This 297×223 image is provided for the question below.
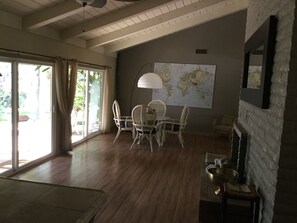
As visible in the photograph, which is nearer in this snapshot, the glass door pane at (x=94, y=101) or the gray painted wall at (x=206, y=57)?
the glass door pane at (x=94, y=101)

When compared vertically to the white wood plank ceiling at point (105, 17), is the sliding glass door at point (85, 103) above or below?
below

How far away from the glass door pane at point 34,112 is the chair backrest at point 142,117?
168 centimetres

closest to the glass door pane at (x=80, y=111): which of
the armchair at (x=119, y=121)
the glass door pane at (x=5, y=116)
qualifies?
the armchair at (x=119, y=121)

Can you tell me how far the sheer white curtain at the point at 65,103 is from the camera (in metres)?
4.93

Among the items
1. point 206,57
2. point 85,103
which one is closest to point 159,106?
point 206,57

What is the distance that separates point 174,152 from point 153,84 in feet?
5.16

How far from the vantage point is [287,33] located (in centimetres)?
175

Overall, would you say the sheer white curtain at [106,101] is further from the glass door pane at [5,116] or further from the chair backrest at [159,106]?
the glass door pane at [5,116]

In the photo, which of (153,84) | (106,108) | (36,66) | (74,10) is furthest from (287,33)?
(106,108)

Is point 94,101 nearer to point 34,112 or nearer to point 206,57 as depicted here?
point 34,112

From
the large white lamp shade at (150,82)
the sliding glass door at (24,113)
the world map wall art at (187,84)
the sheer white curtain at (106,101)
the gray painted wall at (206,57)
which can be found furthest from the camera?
the world map wall art at (187,84)

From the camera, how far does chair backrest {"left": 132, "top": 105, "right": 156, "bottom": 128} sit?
5.58m

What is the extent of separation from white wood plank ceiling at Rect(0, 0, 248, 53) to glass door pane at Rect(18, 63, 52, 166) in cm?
Result: 67

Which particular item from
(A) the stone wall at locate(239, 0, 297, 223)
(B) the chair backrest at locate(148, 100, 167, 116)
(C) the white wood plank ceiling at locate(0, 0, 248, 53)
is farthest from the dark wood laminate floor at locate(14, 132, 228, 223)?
(C) the white wood plank ceiling at locate(0, 0, 248, 53)
